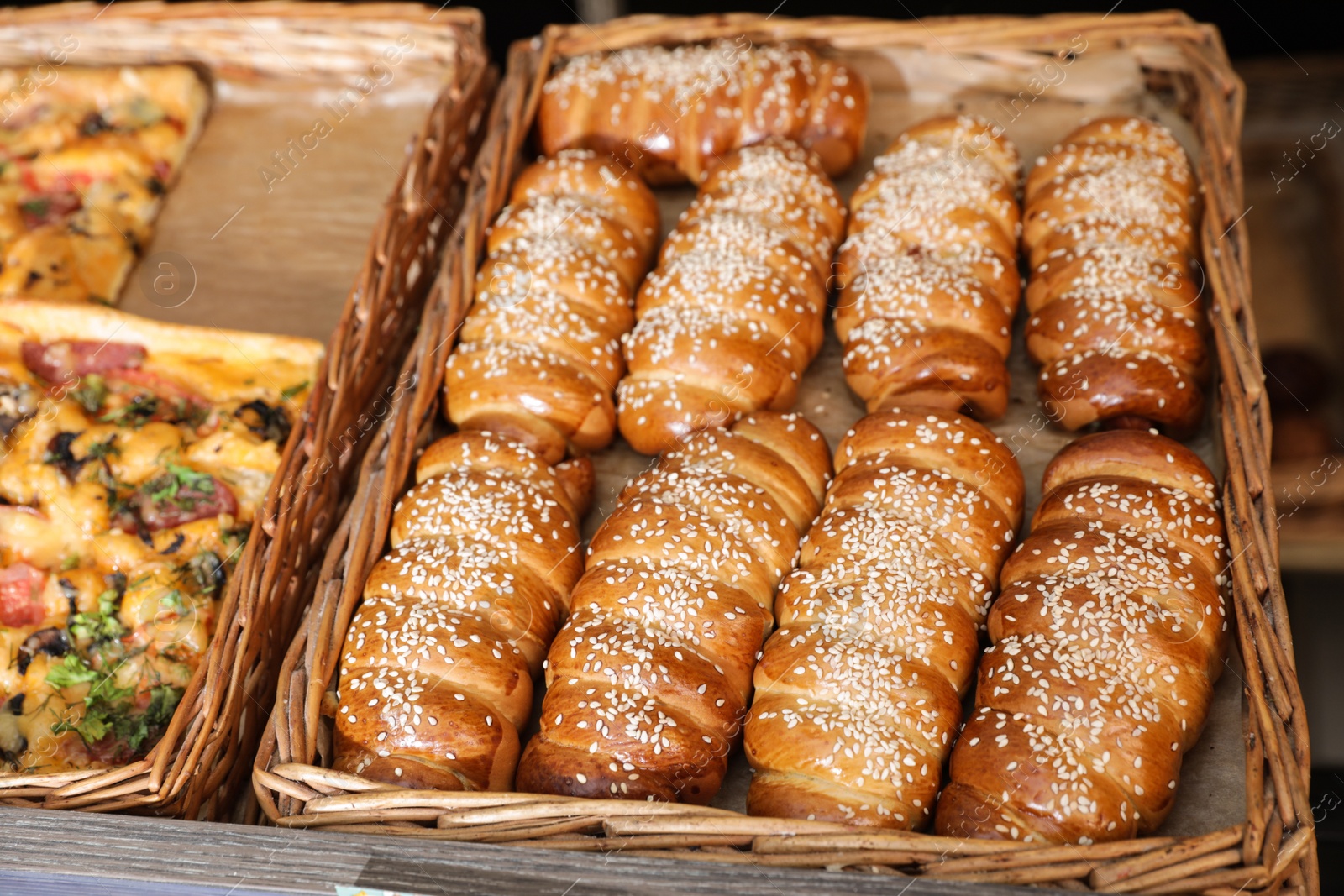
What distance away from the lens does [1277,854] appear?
204cm

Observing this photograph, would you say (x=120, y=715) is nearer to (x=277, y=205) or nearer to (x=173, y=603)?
(x=173, y=603)

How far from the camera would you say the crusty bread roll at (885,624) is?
2.26m

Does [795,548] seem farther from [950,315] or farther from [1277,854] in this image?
[1277,854]

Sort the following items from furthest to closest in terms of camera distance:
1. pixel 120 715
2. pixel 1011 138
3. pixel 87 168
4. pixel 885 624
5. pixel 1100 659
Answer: pixel 87 168, pixel 1011 138, pixel 120 715, pixel 885 624, pixel 1100 659

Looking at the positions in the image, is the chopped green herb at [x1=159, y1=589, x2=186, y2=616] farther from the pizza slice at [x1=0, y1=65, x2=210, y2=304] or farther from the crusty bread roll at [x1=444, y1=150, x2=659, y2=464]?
the pizza slice at [x1=0, y1=65, x2=210, y2=304]

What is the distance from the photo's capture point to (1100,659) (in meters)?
2.34

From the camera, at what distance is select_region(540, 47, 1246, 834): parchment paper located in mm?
2594

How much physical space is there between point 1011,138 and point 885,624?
2.33 m

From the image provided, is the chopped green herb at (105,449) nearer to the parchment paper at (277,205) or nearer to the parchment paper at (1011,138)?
the parchment paper at (277,205)

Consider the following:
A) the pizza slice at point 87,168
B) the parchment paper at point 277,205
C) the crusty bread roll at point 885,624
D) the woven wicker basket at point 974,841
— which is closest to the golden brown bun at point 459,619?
the woven wicker basket at point 974,841

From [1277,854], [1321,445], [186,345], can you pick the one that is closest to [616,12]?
[186,345]

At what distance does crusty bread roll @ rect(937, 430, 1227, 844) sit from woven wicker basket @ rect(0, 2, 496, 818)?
5.63ft

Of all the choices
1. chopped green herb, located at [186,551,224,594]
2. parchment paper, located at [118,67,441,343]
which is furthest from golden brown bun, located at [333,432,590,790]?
parchment paper, located at [118,67,441,343]

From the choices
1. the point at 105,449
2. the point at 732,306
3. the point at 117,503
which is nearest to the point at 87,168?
the point at 105,449
